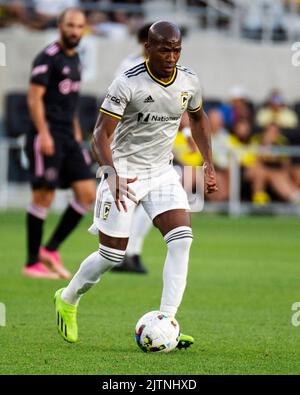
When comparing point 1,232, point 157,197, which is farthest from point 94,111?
point 157,197

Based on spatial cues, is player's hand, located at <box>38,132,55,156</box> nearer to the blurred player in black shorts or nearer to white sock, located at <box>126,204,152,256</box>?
the blurred player in black shorts

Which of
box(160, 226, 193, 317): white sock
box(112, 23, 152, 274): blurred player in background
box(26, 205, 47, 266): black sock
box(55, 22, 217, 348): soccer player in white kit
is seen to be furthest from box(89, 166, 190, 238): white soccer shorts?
box(26, 205, 47, 266): black sock

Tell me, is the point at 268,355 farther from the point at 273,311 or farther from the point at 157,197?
the point at 273,311

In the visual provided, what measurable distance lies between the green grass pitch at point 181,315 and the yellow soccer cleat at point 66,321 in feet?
0.23

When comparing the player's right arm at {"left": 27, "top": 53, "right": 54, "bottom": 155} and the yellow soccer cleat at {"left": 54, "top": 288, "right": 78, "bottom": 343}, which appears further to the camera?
the player's right arm at {"left": 27, "top": 53, "right": 54, "bottom": 155}

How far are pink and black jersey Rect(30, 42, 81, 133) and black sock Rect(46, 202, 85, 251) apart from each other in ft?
2.85

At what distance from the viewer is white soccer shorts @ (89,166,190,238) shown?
764cm

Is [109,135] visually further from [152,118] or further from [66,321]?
[66,321]

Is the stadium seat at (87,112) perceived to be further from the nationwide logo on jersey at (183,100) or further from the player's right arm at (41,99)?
the nationwide logo on jersey at (183,100)

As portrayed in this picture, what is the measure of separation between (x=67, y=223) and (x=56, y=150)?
840mm

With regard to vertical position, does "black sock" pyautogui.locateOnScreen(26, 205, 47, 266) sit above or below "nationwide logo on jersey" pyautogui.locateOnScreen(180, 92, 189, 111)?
below

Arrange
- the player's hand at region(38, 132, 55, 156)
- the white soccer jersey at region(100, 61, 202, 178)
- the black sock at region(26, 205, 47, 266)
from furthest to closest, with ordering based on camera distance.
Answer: the black sock at region(26, 205, 47, 266)
the player's hand at region(38, 132, 55, 156)
the white soccer jersey at region(100, 61, 202, 178)

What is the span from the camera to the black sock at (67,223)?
12.0 m

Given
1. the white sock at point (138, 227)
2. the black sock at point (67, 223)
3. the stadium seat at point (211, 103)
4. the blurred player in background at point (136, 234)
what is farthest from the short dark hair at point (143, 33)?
the stadium seat at point (211, 103)
